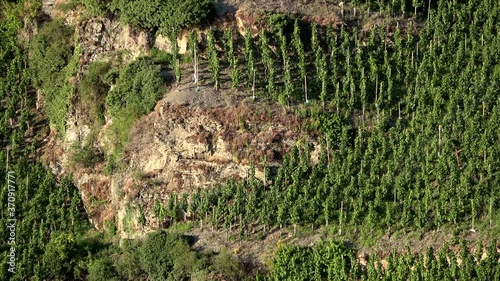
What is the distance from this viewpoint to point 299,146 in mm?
80688

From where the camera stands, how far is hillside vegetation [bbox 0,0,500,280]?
75375mm

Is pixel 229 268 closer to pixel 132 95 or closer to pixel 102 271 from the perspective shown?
pixel 102 271

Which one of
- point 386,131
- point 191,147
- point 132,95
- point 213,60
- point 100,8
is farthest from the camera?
point 100,8

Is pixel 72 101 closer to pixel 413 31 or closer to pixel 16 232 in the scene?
pixel 16 232

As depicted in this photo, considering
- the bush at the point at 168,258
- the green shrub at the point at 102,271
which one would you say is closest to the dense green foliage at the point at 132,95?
the green shrub at the point at 102,271

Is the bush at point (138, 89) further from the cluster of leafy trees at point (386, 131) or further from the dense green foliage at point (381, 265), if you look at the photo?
the dense green foliage at point (381, 265)

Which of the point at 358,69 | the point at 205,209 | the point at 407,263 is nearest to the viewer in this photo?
Answer: the point at 407,263

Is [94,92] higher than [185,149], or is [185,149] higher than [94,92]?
[94,92]

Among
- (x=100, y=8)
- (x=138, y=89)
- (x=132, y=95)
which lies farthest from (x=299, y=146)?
(x=100, y=8)

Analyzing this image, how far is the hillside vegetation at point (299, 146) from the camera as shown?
7538 cm

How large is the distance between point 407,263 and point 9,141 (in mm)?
28494

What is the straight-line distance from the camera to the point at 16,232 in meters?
81.9

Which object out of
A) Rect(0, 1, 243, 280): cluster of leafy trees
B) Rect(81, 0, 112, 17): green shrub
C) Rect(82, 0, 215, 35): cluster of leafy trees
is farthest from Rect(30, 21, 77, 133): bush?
Rect(82, 0, 215, 35): cluster of leafy trees

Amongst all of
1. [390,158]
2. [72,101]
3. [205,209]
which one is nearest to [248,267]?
[205,209]
